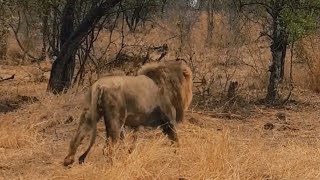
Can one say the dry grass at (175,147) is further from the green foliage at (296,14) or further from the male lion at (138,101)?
the green foliage at (296,14)

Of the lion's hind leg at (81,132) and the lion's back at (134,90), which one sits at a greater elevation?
the lion's back at (134,90)

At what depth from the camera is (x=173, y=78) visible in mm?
7352

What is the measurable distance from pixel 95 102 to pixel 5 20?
14.7 ft

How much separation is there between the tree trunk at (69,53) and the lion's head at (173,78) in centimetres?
376

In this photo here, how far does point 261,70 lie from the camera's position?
13766 mm

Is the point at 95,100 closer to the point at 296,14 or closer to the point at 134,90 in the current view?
the point at 134,90

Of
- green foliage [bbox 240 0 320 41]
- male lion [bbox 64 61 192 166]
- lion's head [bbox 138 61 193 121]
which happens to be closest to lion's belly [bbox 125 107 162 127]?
male lion [bbox 64 61 192 166]

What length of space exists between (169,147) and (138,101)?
64 cm

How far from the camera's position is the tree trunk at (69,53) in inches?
432

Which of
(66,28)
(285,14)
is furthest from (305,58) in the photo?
(66,28)

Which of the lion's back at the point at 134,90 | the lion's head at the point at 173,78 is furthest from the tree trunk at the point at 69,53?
the lion's back at the point at 134,90

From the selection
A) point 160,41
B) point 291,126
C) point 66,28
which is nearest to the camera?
point 291,126

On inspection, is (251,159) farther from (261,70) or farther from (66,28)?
(261,70)

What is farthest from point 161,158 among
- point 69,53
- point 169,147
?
point 69,53
